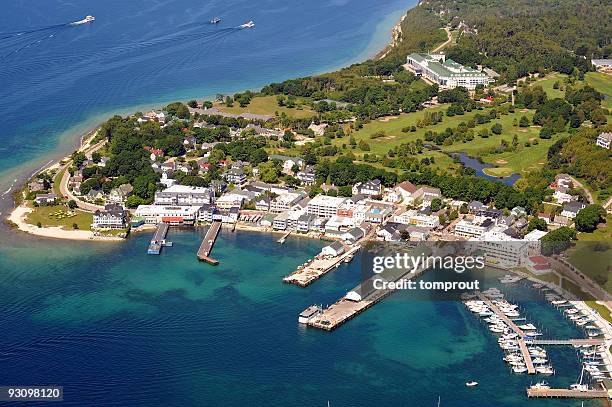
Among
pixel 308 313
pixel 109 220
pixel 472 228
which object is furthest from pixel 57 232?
pixel 472 228

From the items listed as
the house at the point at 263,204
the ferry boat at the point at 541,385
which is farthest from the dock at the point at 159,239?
the ferry boat at the point at 541,385

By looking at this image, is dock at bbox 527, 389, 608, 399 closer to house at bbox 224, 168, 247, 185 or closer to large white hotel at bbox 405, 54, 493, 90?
house at bbox 224, 168, 247, 185

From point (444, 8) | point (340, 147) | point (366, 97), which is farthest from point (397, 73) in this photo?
point (444, 8)

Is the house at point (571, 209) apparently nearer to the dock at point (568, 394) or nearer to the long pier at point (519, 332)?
the long pier at point (519, 332)

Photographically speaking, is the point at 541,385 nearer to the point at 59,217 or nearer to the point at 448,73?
the point at 59,217

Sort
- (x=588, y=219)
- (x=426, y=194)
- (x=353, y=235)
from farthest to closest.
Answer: (x=426, y=194) → (x=588, y=219) → (x=353, y=235)

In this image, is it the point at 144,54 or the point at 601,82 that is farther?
the point at 144,54

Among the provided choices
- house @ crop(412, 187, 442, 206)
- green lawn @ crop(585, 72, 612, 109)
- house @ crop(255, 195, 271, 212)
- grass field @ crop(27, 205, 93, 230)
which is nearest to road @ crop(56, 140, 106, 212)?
grass field @ crop(27, 205, 93, 230)
